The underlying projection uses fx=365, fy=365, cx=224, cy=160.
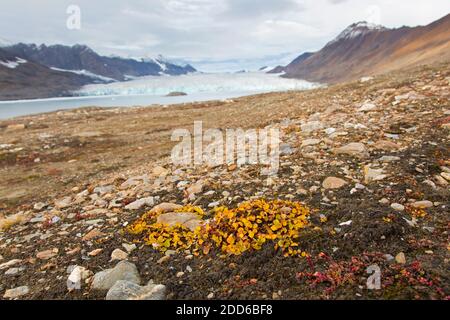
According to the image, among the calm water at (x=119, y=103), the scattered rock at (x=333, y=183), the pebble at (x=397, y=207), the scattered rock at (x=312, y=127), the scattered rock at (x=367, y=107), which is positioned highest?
the scattered rock at (x=367, y=107)

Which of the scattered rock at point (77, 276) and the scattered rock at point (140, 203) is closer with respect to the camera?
the scattered rock at point (77, 276)

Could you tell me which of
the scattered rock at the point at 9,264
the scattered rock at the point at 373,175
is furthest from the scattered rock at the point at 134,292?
the scattered rock at the point at 373,175

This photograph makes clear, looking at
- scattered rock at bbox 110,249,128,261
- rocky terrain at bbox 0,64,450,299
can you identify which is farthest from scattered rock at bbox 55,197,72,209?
scattered rock at bbox 110,249,128,261

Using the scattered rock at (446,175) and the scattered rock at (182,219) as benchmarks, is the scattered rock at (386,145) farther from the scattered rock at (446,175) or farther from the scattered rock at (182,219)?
the scattered rock at (182,219)

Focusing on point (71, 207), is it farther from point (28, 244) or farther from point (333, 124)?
point (333, 124)

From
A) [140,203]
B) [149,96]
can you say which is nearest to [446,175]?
[140,203]

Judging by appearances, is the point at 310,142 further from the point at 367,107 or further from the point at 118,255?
the point at 118,255
